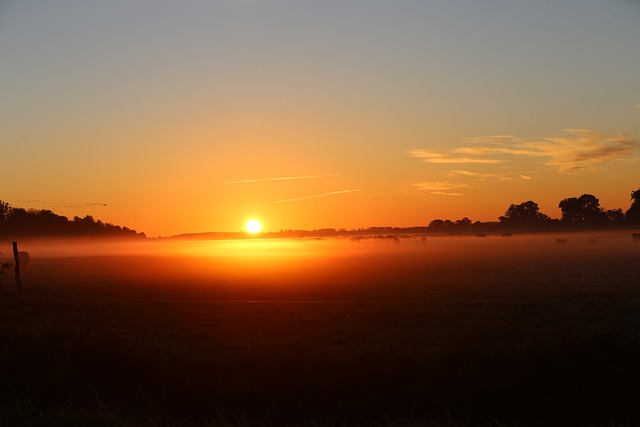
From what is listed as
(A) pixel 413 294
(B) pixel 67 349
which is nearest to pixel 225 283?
(A) pixel 413 294

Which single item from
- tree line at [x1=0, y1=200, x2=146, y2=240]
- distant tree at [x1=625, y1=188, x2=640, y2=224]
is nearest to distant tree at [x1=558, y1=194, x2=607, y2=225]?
distant tree at [x1=625, y1=188, x2=640, y2=224]

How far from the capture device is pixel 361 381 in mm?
12039

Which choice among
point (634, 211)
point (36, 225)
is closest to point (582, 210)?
point (634, 211)

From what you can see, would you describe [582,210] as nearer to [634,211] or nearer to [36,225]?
[634,211]

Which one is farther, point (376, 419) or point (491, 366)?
point (491, 366)

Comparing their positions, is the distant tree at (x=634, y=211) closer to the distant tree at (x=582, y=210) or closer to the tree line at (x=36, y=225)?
the distant tree at (x=582, y=210)

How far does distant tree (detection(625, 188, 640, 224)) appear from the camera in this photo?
146m

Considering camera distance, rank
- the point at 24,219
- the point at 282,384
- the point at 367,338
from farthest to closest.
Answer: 1. the point at 24,219
2. the point at 367,338
3. the point at 282,384

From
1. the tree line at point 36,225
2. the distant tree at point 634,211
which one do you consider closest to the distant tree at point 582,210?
the distant tree at point 634,211

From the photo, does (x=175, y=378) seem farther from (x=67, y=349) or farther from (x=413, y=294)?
(x=413, y=294)

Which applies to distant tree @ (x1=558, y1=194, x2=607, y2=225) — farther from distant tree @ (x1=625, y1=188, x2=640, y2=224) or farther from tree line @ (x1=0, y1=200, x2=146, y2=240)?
tree line @ (x1=0, y1=200, x2=146, y2=240)

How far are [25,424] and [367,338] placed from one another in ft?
40.0

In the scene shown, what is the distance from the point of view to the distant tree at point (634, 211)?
479 feet

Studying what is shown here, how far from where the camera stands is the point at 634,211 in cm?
16812
